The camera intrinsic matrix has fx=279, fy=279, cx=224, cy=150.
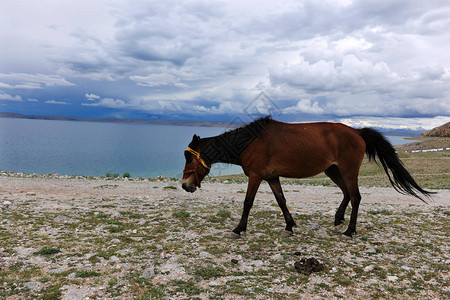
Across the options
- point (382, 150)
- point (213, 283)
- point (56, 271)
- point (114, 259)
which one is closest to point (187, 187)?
point (114, 259)

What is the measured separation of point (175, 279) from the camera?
195 inches

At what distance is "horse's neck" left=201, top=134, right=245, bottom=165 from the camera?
768 centimetres

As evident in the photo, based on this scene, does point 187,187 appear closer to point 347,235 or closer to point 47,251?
point 47,251

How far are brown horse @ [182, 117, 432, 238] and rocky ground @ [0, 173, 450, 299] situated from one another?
99cm

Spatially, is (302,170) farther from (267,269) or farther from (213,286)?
(213,286)

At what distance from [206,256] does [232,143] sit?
3.06 meters

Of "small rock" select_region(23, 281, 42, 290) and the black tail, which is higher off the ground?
the black tail

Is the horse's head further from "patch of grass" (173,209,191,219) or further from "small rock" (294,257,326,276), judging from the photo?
"small rock" (294,257,326,276)

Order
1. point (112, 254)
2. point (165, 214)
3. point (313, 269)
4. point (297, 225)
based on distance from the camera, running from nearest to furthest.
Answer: point (313, 269) → point (112, 254) → point (297, 225) → point (165, 214)

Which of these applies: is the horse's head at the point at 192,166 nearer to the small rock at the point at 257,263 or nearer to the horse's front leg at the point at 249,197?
the horse's front leg at the point at 249,197

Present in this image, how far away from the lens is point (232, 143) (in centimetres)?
770

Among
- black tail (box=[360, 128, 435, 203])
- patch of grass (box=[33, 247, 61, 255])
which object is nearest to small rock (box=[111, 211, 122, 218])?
patch of grass (box=[33, 247, 61, 255])

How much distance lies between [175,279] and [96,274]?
55.8 inches

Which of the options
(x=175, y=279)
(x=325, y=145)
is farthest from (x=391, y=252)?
(x=175, y=279)
